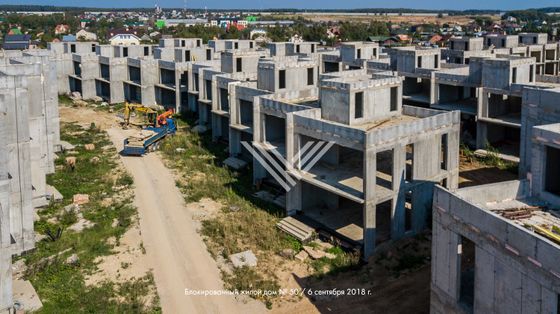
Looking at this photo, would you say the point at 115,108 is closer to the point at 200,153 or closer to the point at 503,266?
the point at 200,153

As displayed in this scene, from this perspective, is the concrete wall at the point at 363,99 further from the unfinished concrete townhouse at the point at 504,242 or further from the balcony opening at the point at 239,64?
the balcony opening at the point at 239,64

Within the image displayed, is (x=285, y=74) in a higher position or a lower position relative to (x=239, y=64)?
lower

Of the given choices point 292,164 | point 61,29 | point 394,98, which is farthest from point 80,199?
point 61,29

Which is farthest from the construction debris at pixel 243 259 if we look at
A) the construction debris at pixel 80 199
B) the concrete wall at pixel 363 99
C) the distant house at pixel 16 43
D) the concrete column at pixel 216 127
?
the distant house at pixel 16 43

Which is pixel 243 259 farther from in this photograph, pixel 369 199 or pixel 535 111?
pixel 535 111

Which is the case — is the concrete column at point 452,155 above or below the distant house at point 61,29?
below

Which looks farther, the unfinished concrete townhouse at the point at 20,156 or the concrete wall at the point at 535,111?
the concrete wall at the point at 535,111

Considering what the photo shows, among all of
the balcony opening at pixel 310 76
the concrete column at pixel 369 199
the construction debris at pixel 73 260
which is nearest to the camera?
the concrete column at pixel 369 199
